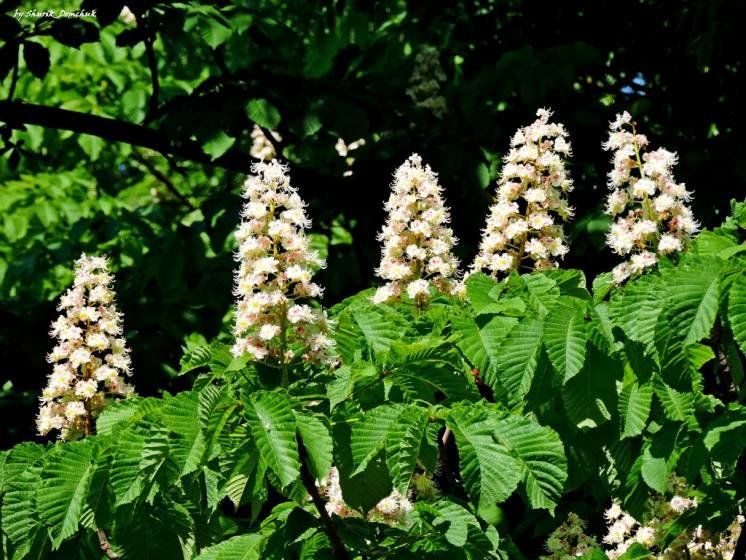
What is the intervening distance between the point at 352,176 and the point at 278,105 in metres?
0.58

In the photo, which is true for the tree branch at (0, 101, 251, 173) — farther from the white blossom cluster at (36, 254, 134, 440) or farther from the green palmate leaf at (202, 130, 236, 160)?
the white blossom cluster at (36, 254, 134, 440)

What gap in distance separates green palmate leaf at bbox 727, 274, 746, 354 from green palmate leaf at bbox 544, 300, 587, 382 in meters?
0.34

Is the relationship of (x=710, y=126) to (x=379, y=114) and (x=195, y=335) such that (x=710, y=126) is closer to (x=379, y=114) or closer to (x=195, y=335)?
(x=379, y=114)

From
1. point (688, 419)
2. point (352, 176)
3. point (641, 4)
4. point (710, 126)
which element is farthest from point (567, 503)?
point (641, 4)

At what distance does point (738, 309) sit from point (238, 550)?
4.26 ft

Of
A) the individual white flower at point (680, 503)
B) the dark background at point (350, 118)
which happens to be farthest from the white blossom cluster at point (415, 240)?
the dark background at point (350, 118)

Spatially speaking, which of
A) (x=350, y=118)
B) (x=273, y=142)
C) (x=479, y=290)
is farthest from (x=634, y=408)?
(x=273, y=142)

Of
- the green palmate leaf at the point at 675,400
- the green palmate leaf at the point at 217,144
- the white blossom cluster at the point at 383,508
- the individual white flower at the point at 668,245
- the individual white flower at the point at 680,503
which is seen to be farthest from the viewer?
the green palmate leaf at the point at 217,144

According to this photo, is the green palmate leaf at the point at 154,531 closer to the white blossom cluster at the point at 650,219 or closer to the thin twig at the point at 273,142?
the white blossom cluster at the point at 650,219

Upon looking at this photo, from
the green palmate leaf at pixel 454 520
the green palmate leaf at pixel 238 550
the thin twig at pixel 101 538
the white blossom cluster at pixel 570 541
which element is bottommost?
the white blossom cluster at pixel 570 541

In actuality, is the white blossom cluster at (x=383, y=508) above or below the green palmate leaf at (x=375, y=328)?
Result: below

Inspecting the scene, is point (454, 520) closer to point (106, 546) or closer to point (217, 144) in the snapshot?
point (106, 546)

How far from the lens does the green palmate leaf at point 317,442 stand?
2.41m

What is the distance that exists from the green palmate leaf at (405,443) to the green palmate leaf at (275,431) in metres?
0.23
